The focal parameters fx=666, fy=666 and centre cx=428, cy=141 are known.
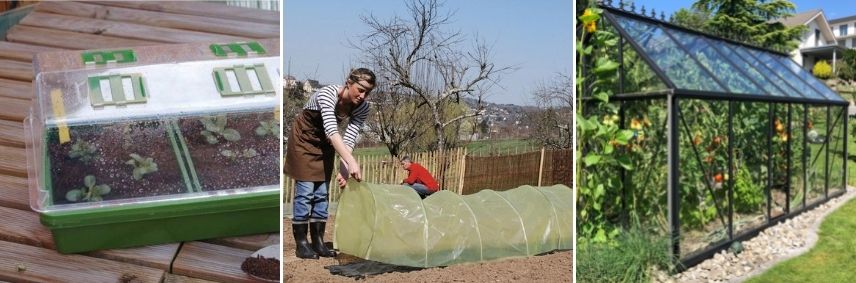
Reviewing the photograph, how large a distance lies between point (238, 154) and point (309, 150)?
0.91 metres

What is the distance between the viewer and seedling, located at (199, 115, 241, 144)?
2.79 metres

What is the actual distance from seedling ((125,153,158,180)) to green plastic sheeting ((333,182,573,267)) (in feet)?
3.43

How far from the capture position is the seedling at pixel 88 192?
247cm

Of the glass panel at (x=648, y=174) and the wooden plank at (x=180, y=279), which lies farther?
the glass panel at (x=648, y=174)

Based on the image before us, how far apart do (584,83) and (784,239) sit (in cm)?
178

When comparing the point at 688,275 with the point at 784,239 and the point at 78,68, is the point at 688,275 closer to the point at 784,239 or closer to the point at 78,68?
the point at 784,239

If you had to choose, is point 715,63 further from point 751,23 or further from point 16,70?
point 16,70

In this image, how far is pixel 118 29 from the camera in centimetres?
411

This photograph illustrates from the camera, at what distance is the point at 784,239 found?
12.9 ft

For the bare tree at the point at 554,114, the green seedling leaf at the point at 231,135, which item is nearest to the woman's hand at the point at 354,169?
the bare tree at the point at 554,114

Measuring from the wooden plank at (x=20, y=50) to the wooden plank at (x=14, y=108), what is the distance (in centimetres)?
47

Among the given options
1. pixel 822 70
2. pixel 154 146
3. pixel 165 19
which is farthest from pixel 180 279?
pixel 822 70

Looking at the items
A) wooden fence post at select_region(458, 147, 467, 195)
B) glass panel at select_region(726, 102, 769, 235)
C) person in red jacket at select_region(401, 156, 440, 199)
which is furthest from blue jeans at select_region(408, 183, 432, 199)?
glass panel at select_region(726, 102, 769, 235)

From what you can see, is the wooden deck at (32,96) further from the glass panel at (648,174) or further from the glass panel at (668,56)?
the glass panel at (668,56)
